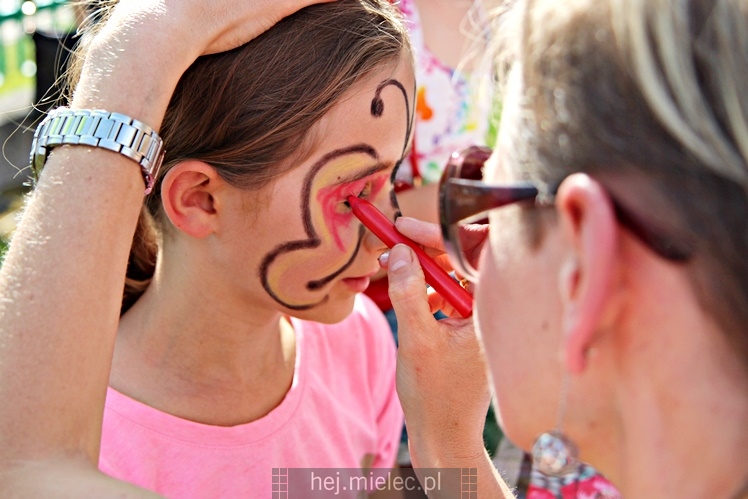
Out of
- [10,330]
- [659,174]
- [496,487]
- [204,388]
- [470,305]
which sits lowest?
[496,487]

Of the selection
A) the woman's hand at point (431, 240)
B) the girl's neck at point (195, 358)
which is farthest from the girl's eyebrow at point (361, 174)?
the girl's neck at point (195, 358)

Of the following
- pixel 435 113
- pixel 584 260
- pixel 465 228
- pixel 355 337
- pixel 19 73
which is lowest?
pixel 19 73

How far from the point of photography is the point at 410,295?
1.29 meters

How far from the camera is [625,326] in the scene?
799 millimetres

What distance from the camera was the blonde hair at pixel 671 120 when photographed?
2.30 ft

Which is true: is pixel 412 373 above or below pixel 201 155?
below

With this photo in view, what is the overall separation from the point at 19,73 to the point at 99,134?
506 cm

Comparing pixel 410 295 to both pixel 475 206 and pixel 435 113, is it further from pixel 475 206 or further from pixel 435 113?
pixel 435 113

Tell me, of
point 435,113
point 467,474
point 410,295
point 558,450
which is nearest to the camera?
point 558,450

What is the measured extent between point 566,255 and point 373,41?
2.74ft

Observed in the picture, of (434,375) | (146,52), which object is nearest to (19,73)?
(146,52)

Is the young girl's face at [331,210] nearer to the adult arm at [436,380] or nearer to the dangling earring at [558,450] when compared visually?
Answer: the adult arm at [436,380]

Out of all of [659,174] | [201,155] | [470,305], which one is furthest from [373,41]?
[659,174]

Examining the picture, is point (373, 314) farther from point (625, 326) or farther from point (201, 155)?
point (625, 326)
